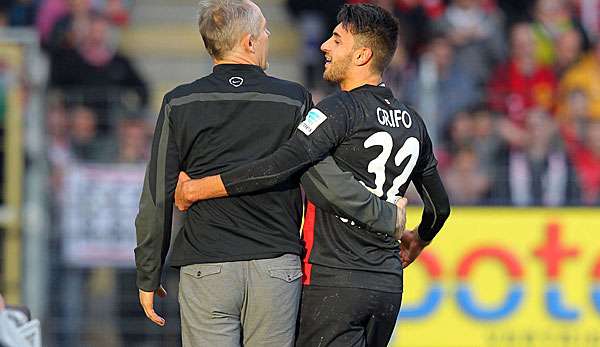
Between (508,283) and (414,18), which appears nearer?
(508,283)

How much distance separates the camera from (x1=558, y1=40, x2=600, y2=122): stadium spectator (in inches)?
357

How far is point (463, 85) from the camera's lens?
9195 mm

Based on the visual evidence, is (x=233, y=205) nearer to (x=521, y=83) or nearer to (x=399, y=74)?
(x=399, y=74)

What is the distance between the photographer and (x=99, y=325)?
889 cm

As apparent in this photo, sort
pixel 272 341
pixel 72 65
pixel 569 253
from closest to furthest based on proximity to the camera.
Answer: pixel 272 341 < pixel 569 253 < pixel 72 65

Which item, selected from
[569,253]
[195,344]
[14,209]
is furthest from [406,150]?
[14,209]

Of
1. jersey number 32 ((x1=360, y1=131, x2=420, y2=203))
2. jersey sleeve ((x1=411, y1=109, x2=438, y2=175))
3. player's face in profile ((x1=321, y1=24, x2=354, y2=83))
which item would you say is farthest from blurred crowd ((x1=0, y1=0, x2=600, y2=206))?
player's face in profile ((x1=321, y1=24, x2=354, y2=83))

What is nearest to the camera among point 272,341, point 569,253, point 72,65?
point 272,341

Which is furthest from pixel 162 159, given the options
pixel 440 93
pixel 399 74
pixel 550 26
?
pixel 550 26

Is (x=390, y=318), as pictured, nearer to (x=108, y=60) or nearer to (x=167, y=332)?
(x=167, y=332)

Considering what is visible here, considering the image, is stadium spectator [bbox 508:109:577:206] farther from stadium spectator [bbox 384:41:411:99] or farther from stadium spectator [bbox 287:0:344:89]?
stadium spectator [bbox 287:0:344:89]

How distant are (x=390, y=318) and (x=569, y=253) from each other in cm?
438

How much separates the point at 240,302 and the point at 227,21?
1026 millimetres

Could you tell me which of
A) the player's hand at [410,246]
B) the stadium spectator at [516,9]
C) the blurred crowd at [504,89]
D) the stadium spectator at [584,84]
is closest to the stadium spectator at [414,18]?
the blurred crowd at [504,89]
